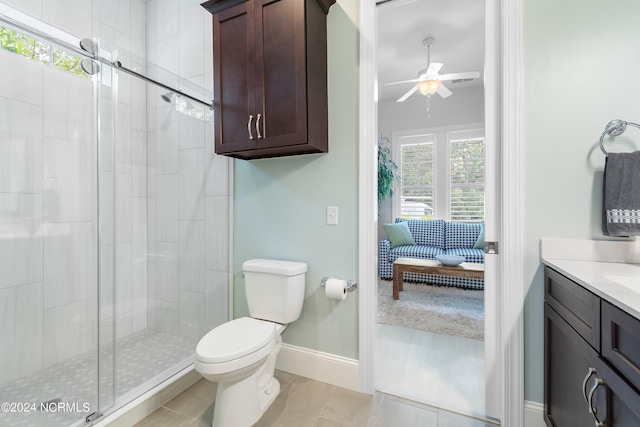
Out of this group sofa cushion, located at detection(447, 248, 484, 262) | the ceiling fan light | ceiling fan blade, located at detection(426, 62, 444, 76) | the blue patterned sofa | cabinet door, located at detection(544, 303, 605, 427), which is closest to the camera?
cabinet door, located at detection(544, 303, 605, 427)

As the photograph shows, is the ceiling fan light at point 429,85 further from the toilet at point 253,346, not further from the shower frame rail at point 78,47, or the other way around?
the shower frame rail at point 78,47

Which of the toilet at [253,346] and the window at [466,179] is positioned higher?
the window at [466,179]

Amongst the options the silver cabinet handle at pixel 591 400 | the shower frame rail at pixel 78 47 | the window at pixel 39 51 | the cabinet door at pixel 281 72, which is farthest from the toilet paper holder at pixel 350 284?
the window at pixel 39 51

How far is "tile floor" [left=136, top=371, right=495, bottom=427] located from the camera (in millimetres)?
1458

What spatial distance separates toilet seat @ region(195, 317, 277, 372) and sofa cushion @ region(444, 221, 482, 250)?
323 centimetres

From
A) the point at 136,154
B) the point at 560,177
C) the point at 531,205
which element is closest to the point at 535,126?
the point at 560,177

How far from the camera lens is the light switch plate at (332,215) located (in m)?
1.78

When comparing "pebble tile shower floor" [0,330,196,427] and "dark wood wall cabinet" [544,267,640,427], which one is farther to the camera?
"pebble tile shower floor" [0,330,196,427]

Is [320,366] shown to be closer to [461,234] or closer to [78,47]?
[78,47]

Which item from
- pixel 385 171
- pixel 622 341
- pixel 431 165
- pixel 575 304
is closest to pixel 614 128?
pixel 575 304

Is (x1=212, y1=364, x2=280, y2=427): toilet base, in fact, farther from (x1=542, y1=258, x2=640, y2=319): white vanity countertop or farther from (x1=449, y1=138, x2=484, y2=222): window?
(x1=449, y1=138, x2=484, y2=222): window

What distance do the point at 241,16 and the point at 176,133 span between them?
897mm

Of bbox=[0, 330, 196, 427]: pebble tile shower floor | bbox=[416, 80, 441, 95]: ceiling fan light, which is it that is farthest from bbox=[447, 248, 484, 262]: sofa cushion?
bbox=[0, 330, 196, 427]: pebble tile shower floor

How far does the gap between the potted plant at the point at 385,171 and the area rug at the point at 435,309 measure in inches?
58.0
